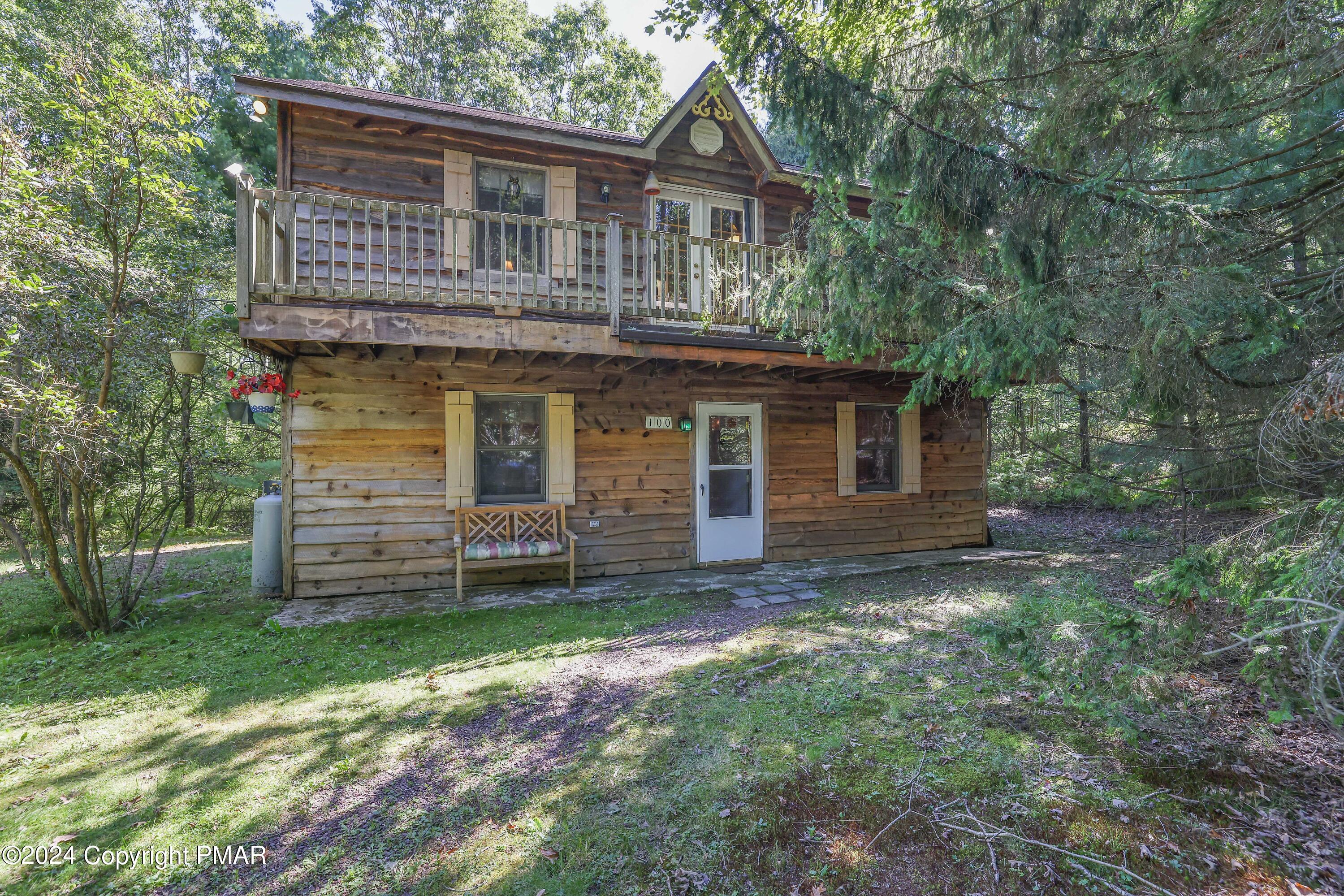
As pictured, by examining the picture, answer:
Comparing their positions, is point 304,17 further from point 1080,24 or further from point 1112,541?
point 1112,541

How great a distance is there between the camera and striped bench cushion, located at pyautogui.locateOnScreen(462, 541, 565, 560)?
5.97 metres

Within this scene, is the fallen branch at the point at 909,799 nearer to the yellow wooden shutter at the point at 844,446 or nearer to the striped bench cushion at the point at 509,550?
the striped bench cushion at the point at 509,550

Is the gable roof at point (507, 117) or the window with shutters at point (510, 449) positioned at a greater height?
the gable roof at point (507, 117)

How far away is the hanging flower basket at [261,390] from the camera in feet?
18.4

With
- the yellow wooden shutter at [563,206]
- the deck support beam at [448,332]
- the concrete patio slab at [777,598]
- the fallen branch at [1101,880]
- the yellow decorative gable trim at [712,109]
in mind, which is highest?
the yellow decorative gable trim at [712,109]

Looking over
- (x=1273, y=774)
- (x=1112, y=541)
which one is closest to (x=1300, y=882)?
(x=1273, y=774)

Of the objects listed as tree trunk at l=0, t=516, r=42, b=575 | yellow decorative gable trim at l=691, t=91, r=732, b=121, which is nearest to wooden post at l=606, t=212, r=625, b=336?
yellow decorative gable trim at l=691, t=91, r=732, b=121

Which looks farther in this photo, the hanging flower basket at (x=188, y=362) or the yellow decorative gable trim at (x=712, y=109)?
the yellow decorative gable trim at (x=712, y=109)

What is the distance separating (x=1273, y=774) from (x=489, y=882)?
353 cm

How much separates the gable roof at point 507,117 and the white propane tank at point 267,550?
13.8 feet

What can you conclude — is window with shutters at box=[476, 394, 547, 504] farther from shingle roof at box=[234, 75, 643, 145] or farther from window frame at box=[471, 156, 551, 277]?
shingle roof at box=[234, 75, 643, 145]

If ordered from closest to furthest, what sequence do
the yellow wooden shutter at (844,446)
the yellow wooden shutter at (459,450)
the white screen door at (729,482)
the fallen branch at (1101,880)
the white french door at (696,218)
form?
the fallen branch at (1101,880), the yellow wooden shutter at (459,450), the white french door at (696,218), the white screen door at (729,482), the yellow wooden shutter at (844,446)

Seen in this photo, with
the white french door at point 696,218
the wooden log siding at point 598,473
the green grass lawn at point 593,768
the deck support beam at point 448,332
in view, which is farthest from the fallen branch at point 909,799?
the white french door at point 696,218

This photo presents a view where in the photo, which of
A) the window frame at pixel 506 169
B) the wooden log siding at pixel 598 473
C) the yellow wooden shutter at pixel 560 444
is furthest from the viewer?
the window frame at pixel 506 169
